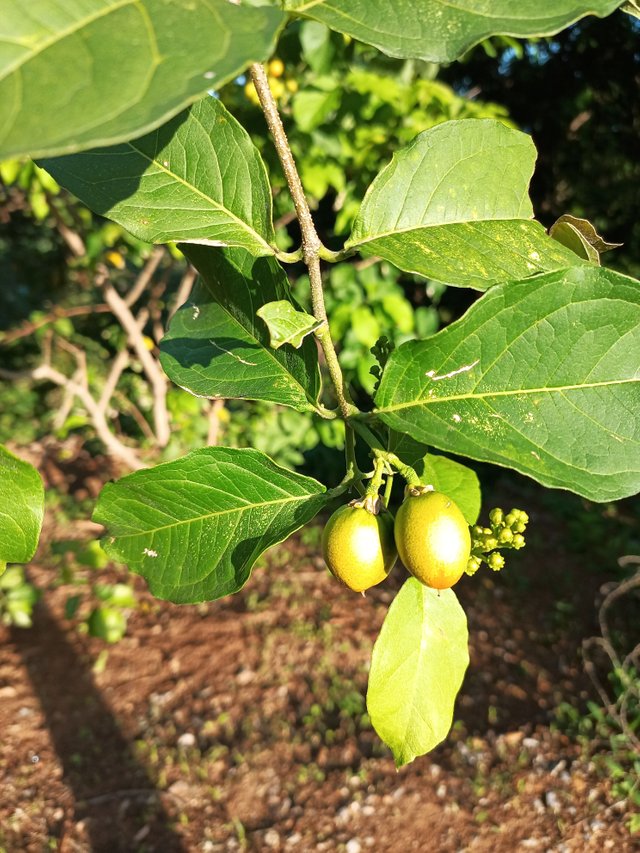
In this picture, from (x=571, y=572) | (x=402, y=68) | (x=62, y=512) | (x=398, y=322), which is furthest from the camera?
(x=62, y=512)

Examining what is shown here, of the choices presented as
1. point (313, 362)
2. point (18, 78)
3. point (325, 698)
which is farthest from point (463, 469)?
point (325, 698)

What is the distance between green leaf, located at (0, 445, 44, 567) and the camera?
64cm

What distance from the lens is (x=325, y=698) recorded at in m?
3.28

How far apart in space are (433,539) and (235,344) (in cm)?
31

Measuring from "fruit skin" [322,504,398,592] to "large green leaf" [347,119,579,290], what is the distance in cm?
23

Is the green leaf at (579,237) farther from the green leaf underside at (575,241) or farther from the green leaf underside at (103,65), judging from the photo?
the green leaf underside at (103,65)

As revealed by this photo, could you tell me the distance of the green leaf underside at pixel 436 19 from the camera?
421 mm

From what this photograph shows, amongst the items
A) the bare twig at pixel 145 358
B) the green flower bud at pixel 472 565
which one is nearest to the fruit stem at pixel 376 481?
the green flower bud at pixel 472 565

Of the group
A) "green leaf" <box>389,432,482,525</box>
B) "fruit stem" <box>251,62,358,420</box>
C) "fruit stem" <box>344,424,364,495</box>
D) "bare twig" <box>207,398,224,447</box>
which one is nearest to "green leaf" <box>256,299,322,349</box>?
"fruit stem" <box>251,62,358,420</box>

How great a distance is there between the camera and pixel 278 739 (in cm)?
308

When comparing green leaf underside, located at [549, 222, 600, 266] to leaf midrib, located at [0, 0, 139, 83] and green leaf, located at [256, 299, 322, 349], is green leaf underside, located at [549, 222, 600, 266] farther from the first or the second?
leaf midrib, located at [0, 0, 139, 83]

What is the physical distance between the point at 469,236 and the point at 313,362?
0.18 meters

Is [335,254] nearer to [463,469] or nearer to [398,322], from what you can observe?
[463,469]

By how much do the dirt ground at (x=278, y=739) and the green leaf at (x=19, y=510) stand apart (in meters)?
2.51
